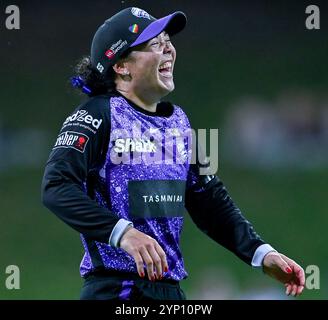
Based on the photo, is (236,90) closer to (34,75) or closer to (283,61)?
(283,61)

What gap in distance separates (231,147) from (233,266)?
0.92m

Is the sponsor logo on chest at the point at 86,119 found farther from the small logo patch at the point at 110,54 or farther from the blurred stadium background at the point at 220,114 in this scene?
the blurred stadium background at the point at 220,114

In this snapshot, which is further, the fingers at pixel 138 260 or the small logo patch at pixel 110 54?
the small logo patch at pixel 110 54

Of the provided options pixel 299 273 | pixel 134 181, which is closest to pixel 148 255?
pixel 134 181

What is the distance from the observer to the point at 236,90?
7.06 metres

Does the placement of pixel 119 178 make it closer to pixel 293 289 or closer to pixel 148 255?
pixel 148 255

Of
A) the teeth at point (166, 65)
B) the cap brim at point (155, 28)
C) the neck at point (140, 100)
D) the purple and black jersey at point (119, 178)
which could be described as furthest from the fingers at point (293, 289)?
the cap brim at point (155, 28)

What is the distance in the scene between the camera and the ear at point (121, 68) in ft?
11.3

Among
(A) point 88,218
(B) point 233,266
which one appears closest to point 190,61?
(B) point 233,266

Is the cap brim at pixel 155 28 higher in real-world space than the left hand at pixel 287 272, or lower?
higher

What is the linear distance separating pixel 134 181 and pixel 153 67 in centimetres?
49

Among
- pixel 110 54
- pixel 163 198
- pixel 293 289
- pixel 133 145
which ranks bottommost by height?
pixel 293 289

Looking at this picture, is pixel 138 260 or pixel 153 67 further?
pixel 153 67

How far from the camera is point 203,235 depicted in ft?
22.0
